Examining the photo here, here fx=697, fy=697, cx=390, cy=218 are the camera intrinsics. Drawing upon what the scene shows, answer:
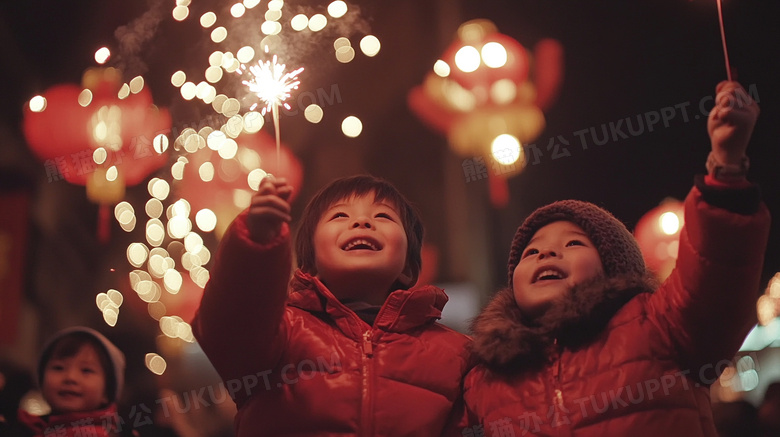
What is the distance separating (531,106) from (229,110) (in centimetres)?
147

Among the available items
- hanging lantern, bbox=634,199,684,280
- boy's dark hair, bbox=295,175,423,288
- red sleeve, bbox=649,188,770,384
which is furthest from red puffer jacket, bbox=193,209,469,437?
hanging lantern, bbox=634,199,684,280

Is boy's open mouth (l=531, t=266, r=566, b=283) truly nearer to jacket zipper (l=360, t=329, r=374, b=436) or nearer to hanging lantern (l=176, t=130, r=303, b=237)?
jacket zipper (l=360, t=329, r=374, b=436)

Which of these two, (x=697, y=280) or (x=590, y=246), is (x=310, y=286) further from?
(x=697, y=280)

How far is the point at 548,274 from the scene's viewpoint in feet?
5.22

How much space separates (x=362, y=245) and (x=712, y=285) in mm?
796

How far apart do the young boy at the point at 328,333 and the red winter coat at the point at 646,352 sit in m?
0.14

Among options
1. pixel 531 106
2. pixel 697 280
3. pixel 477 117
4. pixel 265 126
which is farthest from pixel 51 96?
pixel 697 280

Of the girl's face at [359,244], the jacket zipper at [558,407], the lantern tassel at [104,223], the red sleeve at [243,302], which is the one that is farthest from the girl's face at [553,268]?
the lantern tassel at [104,223]

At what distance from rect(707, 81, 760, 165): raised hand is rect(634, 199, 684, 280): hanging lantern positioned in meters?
2.35

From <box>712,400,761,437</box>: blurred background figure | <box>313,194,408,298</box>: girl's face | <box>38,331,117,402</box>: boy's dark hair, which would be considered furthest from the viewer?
<box>712,400,761,437</box>: blurred background figure

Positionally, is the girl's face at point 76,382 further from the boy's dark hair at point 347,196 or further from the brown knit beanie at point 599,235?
the brown knit beanie at point 599,235

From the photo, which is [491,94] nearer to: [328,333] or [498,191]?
[498,191]

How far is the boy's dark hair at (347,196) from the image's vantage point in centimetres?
185

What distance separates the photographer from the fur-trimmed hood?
146 cm
